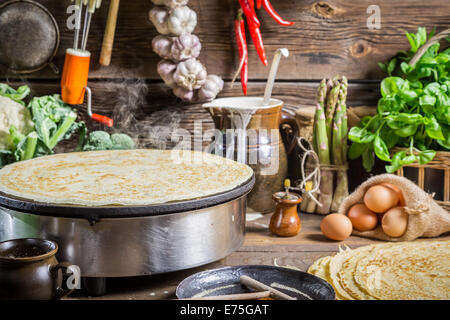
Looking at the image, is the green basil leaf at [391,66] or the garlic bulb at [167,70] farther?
the green basil leaf at [391,66]

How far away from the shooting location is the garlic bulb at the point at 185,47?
2.44m

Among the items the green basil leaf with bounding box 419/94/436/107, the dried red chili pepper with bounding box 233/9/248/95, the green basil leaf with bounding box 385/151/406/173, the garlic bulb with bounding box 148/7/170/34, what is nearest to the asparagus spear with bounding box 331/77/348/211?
the green basil leaf with bounding box 385/151/406/173

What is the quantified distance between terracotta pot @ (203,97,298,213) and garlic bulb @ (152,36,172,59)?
1.09 ft

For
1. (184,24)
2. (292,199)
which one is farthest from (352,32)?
(292,199)

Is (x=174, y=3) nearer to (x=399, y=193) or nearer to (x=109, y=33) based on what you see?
(x=109, y=33)

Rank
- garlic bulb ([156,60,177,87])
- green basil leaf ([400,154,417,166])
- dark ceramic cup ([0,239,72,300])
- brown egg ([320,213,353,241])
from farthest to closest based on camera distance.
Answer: garlic bulb ([156,60,177,87]) < green basil leaf ([400,154,417,166]) < brown egg ([320,213,353,241]) < dark ceramic cup ([0,239,72,300])

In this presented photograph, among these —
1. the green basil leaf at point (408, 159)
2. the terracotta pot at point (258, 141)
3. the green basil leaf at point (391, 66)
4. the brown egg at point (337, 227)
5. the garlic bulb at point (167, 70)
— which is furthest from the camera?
the green basil leaf at point (391, 66)

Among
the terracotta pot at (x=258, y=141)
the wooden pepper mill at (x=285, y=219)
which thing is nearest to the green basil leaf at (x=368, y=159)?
the terracotta pot at (x=258, y=141)

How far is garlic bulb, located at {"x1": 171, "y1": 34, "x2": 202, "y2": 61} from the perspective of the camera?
2.44 meters

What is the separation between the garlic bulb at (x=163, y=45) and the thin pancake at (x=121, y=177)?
543mm

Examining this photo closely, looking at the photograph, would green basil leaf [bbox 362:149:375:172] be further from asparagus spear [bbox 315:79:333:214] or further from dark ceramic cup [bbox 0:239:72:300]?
dark ceramic cup [bbox 0:239:72:300]

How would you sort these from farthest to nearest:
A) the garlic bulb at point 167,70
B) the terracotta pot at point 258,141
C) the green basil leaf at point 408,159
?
1. the garlic bulb at point 167,70
2. the terracotta pot at point 258,141
3. the green basil leaf at point 408,159

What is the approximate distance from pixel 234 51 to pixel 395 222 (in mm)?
1141

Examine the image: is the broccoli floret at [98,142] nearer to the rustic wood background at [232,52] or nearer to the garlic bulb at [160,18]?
the rustic wood background at [232,52]
